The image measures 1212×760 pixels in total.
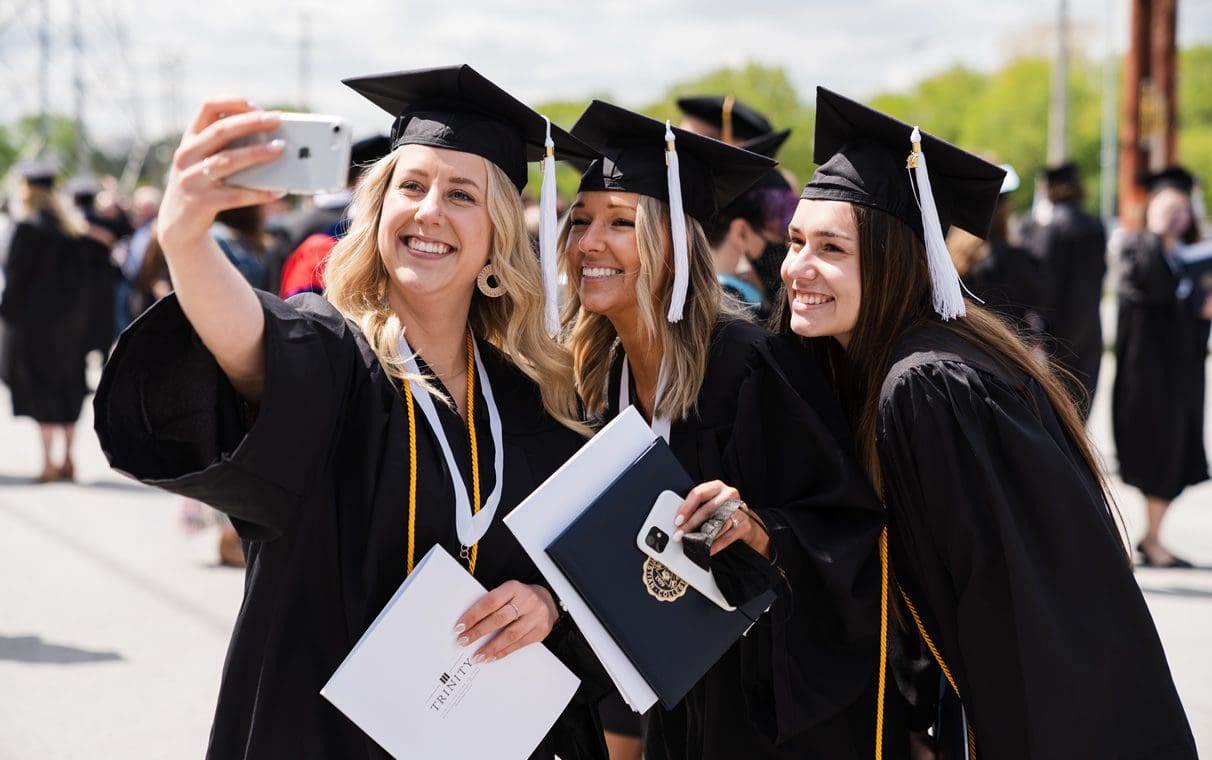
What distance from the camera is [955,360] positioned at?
7.91ft

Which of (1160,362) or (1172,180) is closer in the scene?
(1160,362)

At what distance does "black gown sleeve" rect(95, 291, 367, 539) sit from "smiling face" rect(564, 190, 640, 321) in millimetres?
Answer: 1192

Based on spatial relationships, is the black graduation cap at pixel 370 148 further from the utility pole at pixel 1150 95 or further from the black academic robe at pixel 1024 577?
the utility pole at pixel 1150 95

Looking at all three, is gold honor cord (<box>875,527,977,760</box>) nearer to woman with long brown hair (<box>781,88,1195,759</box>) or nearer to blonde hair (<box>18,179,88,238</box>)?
woman with long brown hair (<box>781,88,1195,759</box>)

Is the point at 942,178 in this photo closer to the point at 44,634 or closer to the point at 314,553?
the point at 314,553

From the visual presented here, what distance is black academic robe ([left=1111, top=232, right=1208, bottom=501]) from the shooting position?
6.75 meters

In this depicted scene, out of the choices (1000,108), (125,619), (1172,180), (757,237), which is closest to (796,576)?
(757,237)

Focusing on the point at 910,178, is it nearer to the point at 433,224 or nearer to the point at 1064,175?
the point at 433,224

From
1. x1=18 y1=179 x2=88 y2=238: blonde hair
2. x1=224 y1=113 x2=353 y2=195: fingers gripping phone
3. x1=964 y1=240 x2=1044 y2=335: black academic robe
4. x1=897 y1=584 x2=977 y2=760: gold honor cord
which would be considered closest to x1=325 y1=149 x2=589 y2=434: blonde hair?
x1=224 y1=113 x2=353 y2=195: fingers gripping phone

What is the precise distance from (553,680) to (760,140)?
3441mm

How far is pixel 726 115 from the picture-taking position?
5.55m

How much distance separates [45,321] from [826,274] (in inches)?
306

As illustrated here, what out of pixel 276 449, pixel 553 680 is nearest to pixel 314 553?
pixel 276 449

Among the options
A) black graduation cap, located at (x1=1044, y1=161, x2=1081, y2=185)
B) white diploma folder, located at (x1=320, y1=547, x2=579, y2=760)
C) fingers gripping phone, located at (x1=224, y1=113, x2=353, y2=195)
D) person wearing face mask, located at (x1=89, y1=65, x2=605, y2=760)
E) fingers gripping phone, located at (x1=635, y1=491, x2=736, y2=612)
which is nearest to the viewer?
fingers gripping phone, located at (x1=224, y1=113, x2=353, y2=195)
